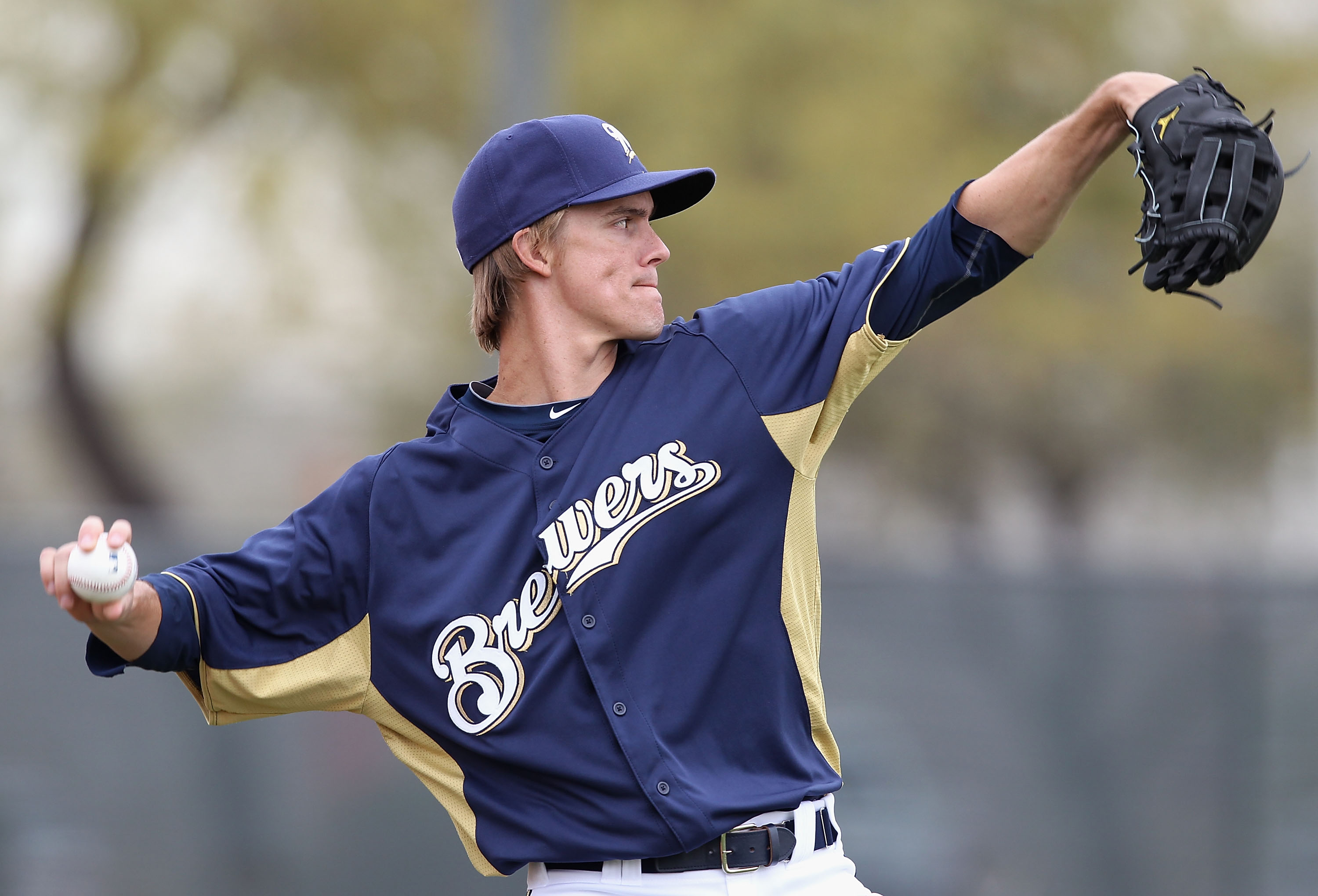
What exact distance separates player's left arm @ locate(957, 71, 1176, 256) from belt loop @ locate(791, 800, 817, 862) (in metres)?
1.18

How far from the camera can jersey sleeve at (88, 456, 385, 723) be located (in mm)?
2822

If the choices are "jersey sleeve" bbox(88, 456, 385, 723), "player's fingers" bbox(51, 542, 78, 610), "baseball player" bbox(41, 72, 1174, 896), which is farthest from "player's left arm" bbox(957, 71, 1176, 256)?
"player's fingers" bbox(51, 542, 78, 610)

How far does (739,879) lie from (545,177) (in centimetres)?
147

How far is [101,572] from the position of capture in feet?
8.02

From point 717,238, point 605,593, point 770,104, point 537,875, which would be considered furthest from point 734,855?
point 770,104

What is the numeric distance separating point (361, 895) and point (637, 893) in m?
3.46

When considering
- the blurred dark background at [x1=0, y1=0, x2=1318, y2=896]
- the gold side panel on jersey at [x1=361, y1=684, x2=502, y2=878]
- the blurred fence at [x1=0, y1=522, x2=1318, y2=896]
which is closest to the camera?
the gold side panel on jersey at [x1=361, y1=684, x2=502, y2=878]

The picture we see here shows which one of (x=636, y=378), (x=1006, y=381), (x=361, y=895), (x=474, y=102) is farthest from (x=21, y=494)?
(x=636, y=378)

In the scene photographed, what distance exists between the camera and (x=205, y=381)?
49.5 ft

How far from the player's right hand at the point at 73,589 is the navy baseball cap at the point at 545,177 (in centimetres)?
93

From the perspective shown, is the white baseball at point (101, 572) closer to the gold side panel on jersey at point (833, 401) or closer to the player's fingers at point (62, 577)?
the player's fingers at point (62, 577)

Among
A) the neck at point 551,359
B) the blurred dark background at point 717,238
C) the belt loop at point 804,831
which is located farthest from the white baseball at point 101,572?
the blurred dark background at point 717,238

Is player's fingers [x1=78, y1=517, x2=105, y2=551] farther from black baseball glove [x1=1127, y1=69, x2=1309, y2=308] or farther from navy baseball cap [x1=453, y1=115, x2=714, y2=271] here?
black baseball glove [x1=1127, y1=69, x2=1309, y2=308]

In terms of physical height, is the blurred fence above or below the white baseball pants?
below
